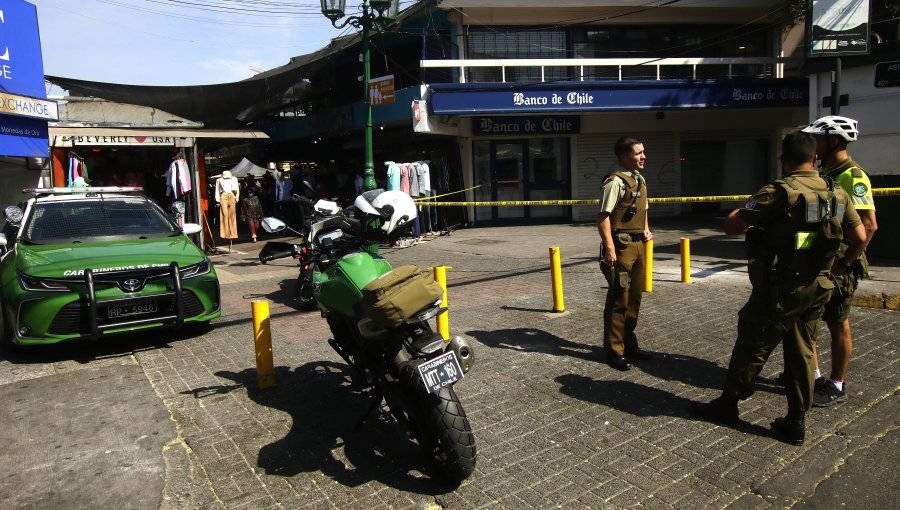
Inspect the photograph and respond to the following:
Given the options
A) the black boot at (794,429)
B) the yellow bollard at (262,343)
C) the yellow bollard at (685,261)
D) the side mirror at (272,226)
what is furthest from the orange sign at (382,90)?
the black boot at (794,429)

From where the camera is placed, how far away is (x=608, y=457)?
12.7 feet

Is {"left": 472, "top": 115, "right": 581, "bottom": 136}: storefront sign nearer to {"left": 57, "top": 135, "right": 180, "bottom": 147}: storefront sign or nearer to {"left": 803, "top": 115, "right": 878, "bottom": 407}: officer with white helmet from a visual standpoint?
{"left": 57, "top": 135, "right": 180, "bottom": 147}: storefront sign

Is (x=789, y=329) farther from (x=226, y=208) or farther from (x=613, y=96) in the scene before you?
(x=226, y=208)

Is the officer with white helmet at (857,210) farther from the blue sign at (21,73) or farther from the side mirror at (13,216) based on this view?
the blue sign at (21,73)

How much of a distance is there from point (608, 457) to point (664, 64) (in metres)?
15.7

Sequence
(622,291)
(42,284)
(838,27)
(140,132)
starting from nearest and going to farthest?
(622,291)
(42,284)
(838,27)
(140,132)

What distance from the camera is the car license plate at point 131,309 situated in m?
6.06

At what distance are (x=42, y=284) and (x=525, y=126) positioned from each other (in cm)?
1369

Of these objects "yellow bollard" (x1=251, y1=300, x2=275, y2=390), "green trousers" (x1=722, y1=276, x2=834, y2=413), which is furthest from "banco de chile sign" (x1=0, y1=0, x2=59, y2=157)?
"green trousers" (x1=722, y1=276, x2=834, y2=413)

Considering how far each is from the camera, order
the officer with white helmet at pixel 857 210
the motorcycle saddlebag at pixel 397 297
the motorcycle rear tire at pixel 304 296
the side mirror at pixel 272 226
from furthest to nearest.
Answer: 1. the motorcycle rear tire at pixel 304 296
2. the side mirror at pixel 272 226
3. the officer with white helmet at pixel 857 210
4. the motorcycle saddlebag at pixel 397 297

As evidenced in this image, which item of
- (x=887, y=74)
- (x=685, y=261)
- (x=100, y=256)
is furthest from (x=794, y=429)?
(x=887, y=74)

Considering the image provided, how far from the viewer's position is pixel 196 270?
6.70 m

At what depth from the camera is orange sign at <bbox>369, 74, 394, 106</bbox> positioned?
42.6 feet

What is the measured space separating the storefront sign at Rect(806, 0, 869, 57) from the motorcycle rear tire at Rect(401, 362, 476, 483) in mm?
9001
